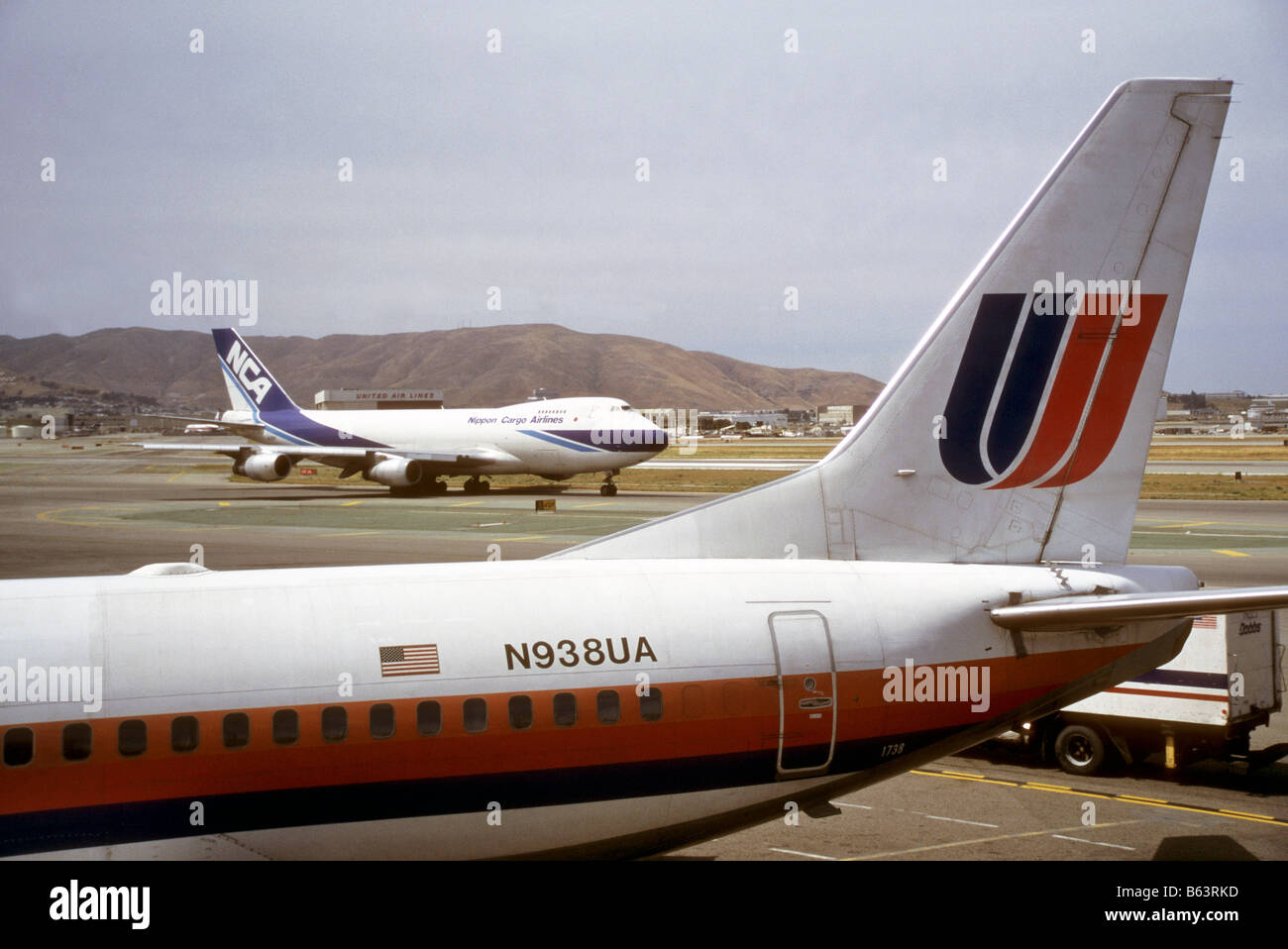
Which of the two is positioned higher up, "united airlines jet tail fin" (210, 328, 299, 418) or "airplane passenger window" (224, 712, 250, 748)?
"united airlines jet tail fin" (210, 328, 299, 418)

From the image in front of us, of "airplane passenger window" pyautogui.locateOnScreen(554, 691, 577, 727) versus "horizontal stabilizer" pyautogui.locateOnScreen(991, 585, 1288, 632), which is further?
"horizontal stabilizer" pyautogui.locateOnScreen(991, 585, 1288, 632)

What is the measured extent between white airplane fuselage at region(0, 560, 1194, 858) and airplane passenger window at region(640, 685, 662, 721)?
2cm

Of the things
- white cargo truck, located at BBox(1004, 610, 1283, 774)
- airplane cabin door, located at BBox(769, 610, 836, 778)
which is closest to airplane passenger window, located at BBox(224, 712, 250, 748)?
airplane cabin door, located at BBox(769, 610, 836, 778)

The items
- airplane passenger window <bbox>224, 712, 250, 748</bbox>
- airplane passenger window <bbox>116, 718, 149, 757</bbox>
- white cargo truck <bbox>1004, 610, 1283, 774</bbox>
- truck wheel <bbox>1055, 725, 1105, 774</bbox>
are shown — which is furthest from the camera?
truck wheel <bbox>1055, 725, 1105, 774</bbox>

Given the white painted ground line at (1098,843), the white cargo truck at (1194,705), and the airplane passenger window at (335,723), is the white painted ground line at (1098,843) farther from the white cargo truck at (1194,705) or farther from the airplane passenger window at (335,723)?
the airplane passenger window at (335,723)

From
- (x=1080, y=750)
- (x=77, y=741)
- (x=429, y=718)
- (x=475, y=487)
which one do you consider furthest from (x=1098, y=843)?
(x=475, y=487)

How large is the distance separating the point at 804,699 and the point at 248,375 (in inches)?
2867

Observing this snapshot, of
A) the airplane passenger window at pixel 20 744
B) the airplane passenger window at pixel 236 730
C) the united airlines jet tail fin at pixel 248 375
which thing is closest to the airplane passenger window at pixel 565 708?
the airplane passenger window at pixel 236 730

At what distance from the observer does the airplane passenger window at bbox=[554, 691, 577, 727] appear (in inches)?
372

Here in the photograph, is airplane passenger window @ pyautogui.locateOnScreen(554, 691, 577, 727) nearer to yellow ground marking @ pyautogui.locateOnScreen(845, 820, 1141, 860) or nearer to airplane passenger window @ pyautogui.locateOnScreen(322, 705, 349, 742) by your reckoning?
airplane passenger window @ pyautogui.locateOnScreen(322, 705, 349, 742)
